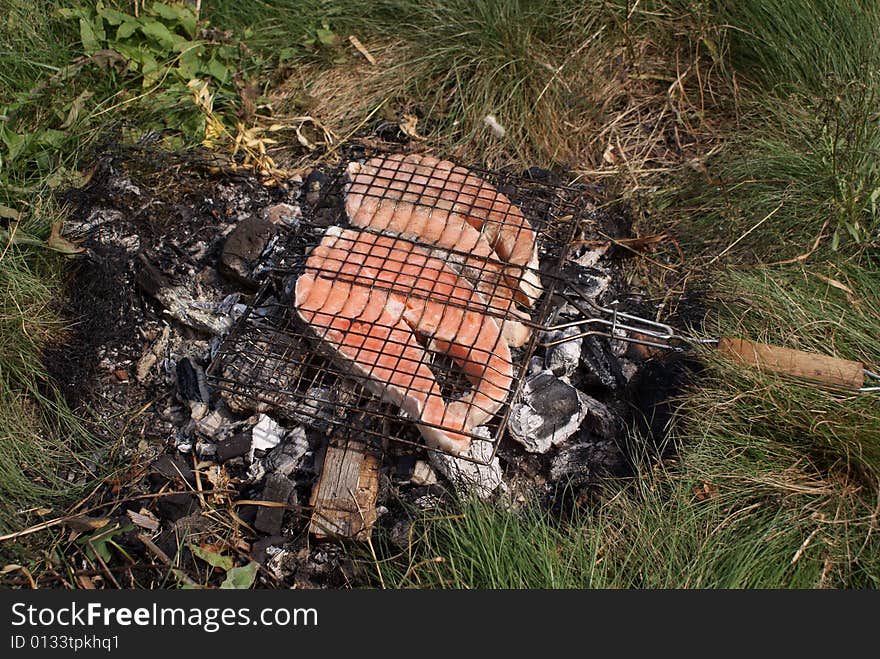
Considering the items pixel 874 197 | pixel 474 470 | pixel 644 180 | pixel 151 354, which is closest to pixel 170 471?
pixel 151 354

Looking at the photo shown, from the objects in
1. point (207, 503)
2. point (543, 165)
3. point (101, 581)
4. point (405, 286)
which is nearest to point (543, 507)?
point (405, 286)

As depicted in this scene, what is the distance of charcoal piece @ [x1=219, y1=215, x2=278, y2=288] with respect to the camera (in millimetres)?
3850

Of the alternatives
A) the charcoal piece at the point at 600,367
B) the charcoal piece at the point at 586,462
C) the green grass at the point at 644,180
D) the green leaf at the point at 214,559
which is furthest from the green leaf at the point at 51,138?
the charcoal piece at the point at 586,462

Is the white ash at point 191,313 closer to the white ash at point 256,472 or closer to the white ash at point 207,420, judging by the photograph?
the white ash at point 207,420

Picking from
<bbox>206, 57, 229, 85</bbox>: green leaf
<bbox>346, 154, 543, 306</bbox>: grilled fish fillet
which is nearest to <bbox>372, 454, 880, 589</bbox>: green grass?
<bbox>346, 154, 543, 306</bbox>: grilled fish fillet

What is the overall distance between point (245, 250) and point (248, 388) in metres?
0.92

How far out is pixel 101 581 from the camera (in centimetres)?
297

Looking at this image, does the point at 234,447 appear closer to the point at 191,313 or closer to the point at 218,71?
the point at 191,313

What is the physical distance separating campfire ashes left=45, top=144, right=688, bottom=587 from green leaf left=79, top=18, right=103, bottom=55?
2.35ft

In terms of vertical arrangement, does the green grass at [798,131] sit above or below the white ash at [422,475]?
above

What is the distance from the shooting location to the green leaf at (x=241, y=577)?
2861mm

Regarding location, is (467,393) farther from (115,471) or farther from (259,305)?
Result: (115,471)

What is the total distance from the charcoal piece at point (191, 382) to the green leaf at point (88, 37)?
6.61 ft

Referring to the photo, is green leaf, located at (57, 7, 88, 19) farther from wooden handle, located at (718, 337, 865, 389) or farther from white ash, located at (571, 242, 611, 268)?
wooden handle, located at (718, 337, 865, 389)
